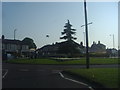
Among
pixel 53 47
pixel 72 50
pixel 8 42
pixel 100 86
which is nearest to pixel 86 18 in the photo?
pixel 100 86

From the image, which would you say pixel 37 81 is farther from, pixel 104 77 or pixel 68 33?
pixel 68 33

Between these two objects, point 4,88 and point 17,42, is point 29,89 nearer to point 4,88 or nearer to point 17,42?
point 4,88

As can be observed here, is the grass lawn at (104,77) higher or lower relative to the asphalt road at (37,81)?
higher

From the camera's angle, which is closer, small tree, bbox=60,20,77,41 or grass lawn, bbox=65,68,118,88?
grass lawn, bbox=65,68,118,88

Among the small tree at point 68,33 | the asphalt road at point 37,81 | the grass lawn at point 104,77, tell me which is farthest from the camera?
the small tree at point 68,33

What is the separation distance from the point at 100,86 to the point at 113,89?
1.34m

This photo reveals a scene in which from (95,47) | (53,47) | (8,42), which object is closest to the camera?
(8,42)

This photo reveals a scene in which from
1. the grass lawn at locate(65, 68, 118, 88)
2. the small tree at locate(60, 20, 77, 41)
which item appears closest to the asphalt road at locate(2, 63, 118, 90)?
the grass lawn at locate(65, 68, 118, 88)

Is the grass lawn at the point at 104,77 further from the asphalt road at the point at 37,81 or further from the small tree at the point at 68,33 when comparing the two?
the small tree at the point at 68,33

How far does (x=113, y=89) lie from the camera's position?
1240 cm

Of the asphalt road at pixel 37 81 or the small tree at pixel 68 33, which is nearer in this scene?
the asphalt road at pixel 37 81

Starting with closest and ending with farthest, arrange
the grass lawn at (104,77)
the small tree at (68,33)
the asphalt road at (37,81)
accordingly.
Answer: the grass lawn at (104,77), the asphalt road at (37,81), the small tree at (68,33)

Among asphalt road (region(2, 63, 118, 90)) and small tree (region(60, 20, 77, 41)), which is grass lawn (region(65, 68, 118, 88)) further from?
small tree (region(60, 20, 77, 41))

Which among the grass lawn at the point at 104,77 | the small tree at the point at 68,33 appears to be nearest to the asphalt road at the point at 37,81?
the grass lawn at the point at 104,77
